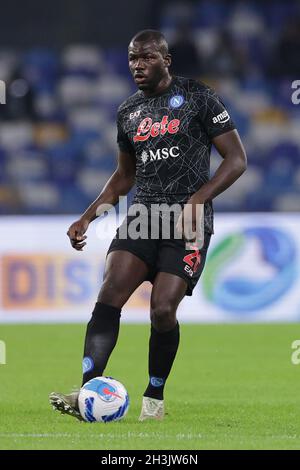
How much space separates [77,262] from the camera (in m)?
13.4

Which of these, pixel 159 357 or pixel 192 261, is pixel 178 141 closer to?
pixel 192 261

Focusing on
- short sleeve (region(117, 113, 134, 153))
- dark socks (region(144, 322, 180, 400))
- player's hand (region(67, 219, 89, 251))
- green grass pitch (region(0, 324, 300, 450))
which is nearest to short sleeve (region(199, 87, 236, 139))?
short sleeve (region(117, 113, 134, 153))

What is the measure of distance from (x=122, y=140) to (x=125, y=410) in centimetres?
175

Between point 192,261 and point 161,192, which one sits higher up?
point 161,192

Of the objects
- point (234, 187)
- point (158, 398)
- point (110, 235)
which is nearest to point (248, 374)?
point (158, 398)

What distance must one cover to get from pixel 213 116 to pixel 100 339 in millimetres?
1506

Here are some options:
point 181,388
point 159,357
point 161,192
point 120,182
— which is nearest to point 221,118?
point 161,192

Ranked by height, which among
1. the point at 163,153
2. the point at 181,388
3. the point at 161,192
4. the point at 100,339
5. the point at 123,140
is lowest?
the point at 181,388

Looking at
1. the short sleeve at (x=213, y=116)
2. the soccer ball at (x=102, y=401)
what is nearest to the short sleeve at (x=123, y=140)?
the short sleeve at (x=213, y=116)

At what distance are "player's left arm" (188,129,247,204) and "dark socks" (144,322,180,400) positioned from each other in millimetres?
831

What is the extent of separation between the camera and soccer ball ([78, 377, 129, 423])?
6309mm

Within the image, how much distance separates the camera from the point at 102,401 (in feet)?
20.7
